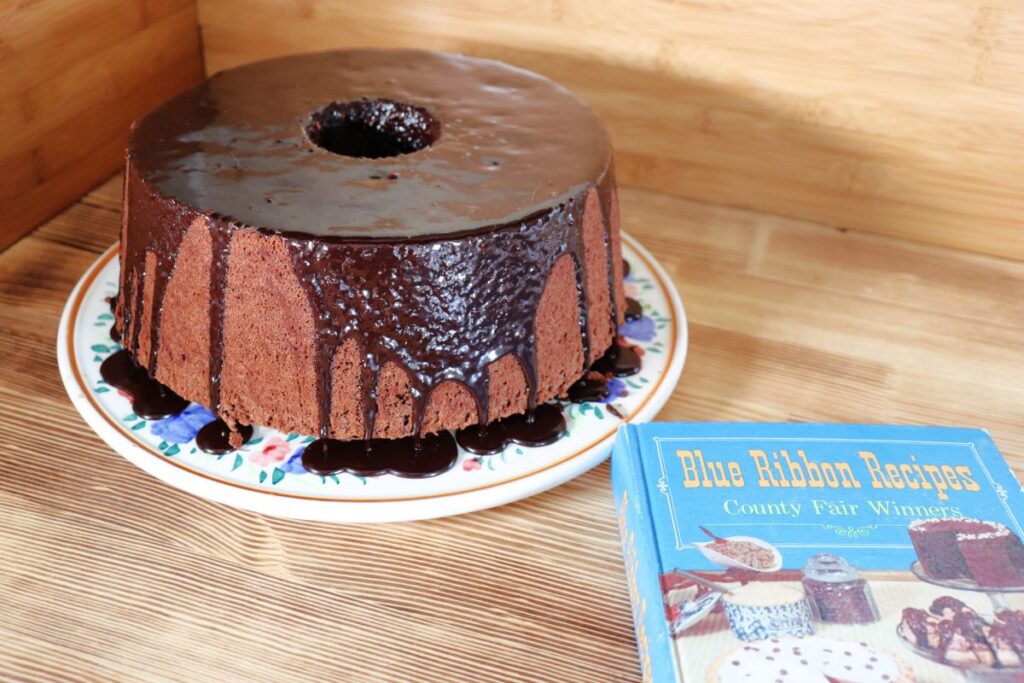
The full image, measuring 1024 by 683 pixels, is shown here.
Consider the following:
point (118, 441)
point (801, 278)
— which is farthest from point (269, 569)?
point (801, 278)

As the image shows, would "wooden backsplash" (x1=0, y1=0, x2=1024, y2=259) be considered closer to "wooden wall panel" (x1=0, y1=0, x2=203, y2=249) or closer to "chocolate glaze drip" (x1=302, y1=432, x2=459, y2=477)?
"wooden wall panel" (x1=0, y1=0, x2=203, y2=249)

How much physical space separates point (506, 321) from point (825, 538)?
14.2 inches

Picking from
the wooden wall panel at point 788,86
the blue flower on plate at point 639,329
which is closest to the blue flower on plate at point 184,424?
the blue flower on plate at point 639,329

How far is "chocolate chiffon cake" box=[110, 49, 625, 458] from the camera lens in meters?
0.91

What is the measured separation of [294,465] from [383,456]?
87 mm

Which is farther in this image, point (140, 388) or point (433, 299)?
point (140, 388)

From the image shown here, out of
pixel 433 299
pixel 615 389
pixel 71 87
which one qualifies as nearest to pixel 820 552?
pixel 615 389

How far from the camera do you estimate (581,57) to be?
1494mm

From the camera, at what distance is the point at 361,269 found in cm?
89

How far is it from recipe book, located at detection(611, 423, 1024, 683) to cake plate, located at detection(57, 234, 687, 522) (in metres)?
0.09

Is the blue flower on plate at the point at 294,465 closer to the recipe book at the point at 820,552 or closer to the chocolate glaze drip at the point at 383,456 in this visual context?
the chocolate glaze drip at the point at 383,456

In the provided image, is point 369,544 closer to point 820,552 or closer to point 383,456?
point 383,456

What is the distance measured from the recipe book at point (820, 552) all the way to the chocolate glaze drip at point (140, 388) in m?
0.46

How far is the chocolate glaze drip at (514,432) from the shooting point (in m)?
0.98
